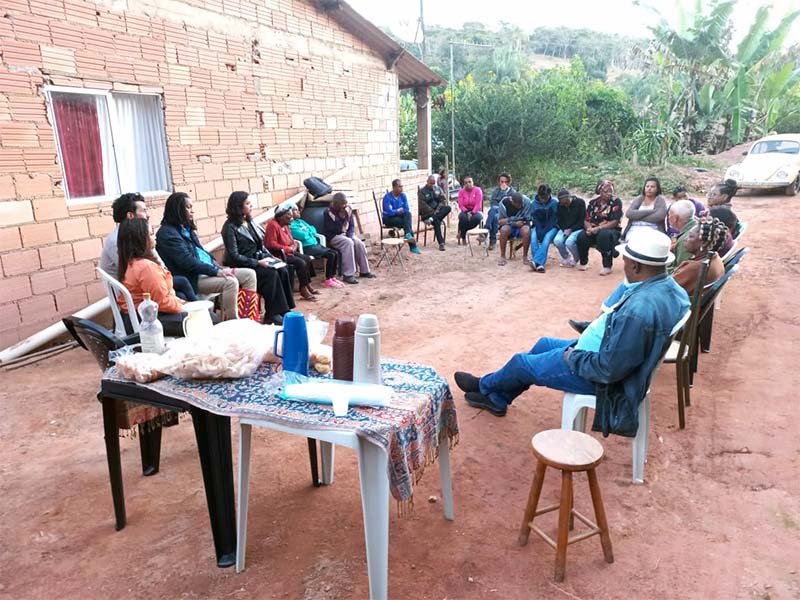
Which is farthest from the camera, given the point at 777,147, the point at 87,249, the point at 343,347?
the point at 777,147

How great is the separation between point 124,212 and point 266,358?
326 centimetres

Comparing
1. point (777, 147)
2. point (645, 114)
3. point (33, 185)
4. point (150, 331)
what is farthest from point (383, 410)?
point (645, 114)

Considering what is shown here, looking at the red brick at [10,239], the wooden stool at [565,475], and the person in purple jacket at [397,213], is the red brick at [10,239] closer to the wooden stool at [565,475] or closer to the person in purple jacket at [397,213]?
the wooden stool at [565,475]

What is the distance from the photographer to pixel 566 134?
19.3 m

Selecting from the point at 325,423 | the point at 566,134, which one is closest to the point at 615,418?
the point at 325,423

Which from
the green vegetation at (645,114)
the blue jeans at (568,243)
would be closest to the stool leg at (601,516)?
the blue jeans at (568,243)

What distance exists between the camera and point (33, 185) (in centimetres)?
517

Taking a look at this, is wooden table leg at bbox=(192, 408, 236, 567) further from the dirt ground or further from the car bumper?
the car bumper

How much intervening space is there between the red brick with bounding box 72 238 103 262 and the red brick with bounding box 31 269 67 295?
234mm

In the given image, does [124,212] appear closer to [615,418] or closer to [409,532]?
[409,532]

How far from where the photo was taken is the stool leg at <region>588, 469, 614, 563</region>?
97.8 inches

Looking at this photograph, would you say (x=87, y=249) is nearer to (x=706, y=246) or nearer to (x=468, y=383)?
(x=468, y=383)

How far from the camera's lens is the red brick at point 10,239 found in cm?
494

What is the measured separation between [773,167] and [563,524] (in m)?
15.1
